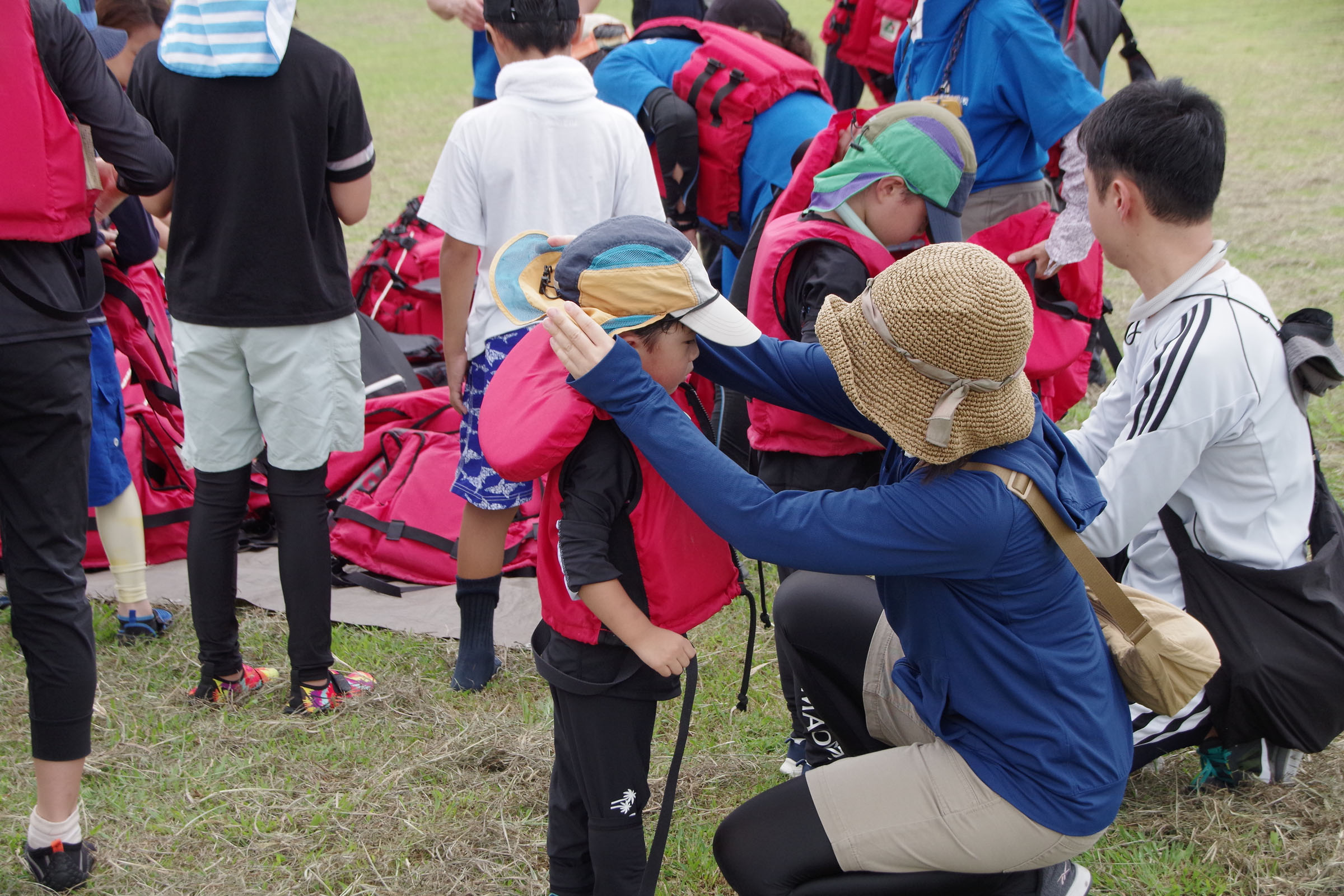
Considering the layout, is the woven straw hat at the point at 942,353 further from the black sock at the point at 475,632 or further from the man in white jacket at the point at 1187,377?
the black sock at the point at 475,632

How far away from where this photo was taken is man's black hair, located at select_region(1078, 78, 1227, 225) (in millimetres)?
2355

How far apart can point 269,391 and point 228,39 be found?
2.83 feet

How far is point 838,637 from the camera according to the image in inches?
93.3

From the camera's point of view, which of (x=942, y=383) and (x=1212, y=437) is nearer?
(x=942, y=383)

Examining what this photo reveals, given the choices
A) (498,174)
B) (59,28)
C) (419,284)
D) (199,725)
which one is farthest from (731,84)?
(199,725)

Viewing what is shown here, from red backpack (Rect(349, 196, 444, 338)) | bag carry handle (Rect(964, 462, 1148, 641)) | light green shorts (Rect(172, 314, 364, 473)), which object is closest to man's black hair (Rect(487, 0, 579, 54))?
light green shorts (Rect(172, 314, 364, 473))

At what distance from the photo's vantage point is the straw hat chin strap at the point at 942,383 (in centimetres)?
173

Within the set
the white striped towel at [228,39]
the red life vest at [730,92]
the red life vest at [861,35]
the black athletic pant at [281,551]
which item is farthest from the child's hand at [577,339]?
the red life vest at [861,35]

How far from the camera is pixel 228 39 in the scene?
8.76ft

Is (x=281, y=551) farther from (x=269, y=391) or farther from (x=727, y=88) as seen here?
(x=727, y=88)

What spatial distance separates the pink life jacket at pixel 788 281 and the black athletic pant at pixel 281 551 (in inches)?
47.6

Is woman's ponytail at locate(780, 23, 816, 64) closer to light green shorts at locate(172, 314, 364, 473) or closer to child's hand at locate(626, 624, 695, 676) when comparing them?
light green shorts at locate(172, 314, 364, 473)

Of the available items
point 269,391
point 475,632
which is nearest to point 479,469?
point 475,632

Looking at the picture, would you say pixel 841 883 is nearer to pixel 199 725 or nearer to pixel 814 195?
pixel 814 195
